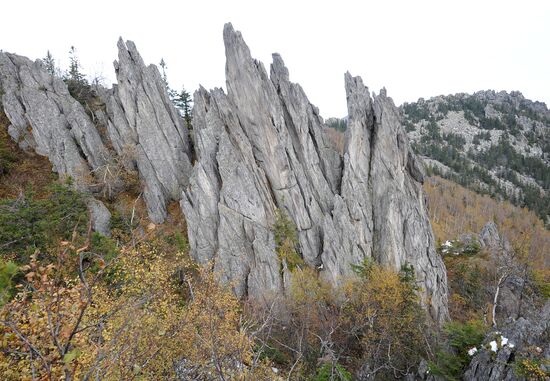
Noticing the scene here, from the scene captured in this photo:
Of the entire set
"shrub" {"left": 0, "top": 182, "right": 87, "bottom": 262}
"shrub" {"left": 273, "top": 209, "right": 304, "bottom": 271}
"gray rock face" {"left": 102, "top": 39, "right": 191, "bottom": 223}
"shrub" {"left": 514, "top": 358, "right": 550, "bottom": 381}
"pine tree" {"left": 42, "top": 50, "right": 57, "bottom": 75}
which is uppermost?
"pine tree" {"left": 42, "top": 50, "right": 57, "bottom": 75}

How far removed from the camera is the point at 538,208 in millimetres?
141875

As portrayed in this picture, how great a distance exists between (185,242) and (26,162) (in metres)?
26.6

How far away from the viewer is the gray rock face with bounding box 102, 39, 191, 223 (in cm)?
4431

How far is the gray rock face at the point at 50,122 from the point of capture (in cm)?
4447

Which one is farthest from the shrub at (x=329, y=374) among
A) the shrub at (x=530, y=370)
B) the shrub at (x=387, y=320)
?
the shrub at (x=530, y=370)

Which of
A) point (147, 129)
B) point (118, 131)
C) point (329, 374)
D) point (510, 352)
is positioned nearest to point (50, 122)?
point (118, 131)

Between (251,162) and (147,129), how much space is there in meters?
16.8

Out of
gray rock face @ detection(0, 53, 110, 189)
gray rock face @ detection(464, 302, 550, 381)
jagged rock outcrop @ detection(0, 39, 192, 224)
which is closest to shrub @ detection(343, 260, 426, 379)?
gray rock face @ detection(464, 302, 550, 381)

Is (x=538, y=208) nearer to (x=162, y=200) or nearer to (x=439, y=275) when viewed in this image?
(x=439, y=275)

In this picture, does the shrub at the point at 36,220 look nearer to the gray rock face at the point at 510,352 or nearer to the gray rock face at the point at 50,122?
the gray rock face at the point at 50,122

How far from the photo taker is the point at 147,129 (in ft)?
148

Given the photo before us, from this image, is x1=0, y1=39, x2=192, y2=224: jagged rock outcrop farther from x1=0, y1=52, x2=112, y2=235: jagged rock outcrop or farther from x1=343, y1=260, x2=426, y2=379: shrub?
x1=343, y1=260, x2=426, y2=379: shrub

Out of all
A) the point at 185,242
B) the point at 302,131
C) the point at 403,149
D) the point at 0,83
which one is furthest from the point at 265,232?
the point at 0,83

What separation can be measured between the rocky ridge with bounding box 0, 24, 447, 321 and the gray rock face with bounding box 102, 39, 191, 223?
0.49ft
